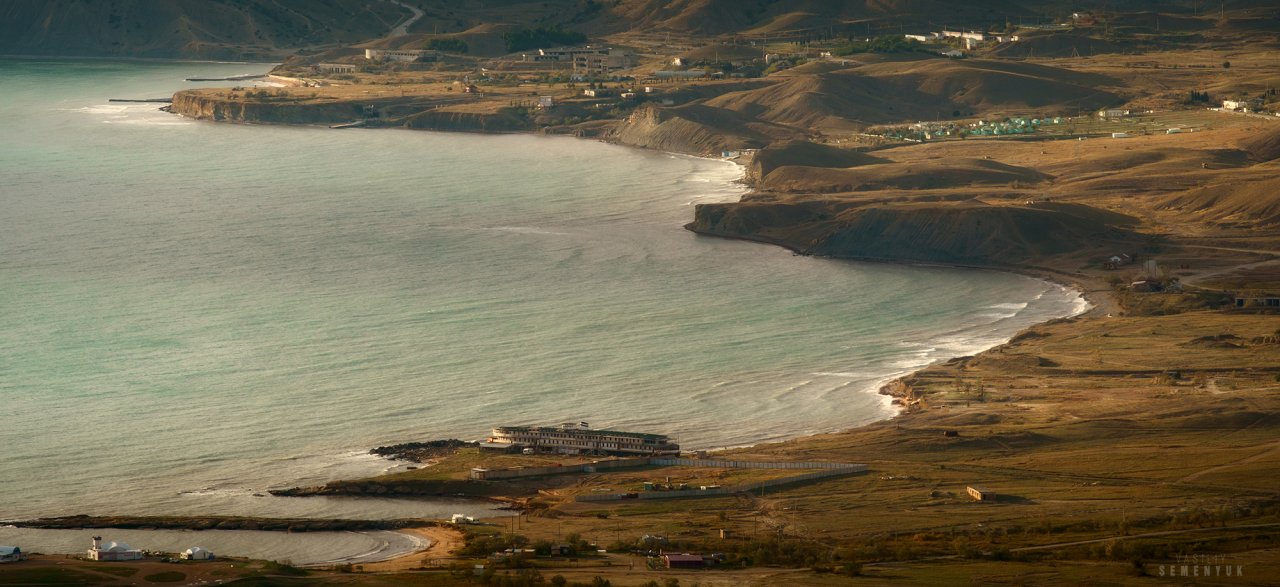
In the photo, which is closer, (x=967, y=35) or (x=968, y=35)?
(x=968, y=35)

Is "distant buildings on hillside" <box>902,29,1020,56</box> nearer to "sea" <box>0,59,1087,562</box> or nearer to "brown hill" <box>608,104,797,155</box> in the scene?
"brown hill" <box>608,104,797,155</box>

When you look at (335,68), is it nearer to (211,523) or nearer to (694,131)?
(694,131)

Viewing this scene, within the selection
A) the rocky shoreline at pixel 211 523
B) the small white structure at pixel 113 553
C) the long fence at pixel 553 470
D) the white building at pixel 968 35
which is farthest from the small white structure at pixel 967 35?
the small white structure at pixel 113 553

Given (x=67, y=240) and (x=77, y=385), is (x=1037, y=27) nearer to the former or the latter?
(x=67, y=240)

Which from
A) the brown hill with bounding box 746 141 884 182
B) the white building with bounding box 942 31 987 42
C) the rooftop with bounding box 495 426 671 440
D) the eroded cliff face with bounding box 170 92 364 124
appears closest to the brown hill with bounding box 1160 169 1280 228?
the brown hill with bounding box 746 141 884 182

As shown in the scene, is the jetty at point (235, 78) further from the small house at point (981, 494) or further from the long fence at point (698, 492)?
the small house at point (981, 494)

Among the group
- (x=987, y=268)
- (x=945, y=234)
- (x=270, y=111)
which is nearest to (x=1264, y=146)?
(x=945, y=234)
